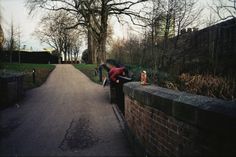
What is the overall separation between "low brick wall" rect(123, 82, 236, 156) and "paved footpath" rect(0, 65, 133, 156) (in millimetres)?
1745

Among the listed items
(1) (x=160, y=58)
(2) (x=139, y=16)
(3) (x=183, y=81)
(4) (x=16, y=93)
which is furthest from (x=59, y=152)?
(2) (x=139, y=16)

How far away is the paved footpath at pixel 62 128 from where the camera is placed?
6.54m

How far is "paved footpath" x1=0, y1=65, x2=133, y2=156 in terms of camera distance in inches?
257

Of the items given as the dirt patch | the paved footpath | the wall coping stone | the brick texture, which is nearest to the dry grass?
the brick texture

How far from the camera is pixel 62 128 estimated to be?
27.9 feet

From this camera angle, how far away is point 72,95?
1496 centimetres

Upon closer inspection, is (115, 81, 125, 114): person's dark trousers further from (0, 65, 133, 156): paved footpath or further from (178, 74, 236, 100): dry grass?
(178, 74, 236, 100): dry grass

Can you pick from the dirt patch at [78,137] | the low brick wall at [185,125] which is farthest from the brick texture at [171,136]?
the dirt patch at [78,137]

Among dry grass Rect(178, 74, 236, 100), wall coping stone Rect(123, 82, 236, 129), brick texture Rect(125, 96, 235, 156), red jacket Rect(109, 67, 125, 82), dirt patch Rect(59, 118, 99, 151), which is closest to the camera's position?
wall coping stone Rect(123, 82, 236, 129)

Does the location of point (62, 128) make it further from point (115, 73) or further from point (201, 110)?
point (201, 110)

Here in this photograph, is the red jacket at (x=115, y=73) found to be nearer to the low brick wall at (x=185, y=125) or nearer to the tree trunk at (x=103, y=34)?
the low brick wall at (x=185, y=125)

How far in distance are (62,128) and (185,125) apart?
19.4 feet

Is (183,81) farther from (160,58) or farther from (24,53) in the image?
(24,53)

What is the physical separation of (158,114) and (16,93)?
10.9 meters
